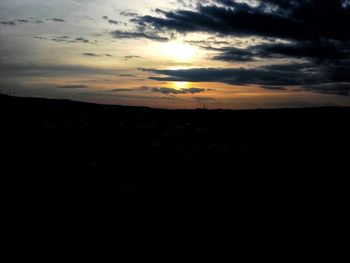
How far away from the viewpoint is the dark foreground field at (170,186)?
6883mm

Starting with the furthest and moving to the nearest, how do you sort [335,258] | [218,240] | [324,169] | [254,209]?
1. [324,169]
2. [254,209]
3. [218,240]
4. [335,258]

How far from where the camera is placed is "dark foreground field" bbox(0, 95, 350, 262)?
6.88m

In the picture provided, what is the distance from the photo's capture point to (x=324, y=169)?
36.6 feet

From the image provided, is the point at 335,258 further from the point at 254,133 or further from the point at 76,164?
the point at 254,133

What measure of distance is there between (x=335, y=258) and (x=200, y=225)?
8.18 feet

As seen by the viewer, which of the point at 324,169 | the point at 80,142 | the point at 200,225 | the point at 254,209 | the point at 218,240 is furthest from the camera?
the point at 80,142

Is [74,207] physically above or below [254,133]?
below

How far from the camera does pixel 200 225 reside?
720 centimetres

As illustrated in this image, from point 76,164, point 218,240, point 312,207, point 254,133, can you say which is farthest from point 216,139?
point 218,240

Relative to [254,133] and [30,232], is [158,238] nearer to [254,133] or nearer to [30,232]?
[30,232]

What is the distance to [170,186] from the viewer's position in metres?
9.53

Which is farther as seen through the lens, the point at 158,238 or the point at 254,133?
the point at 254,133

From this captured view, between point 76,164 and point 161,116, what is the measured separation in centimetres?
1351

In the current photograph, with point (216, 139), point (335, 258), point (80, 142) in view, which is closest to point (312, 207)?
point (335, 258)
